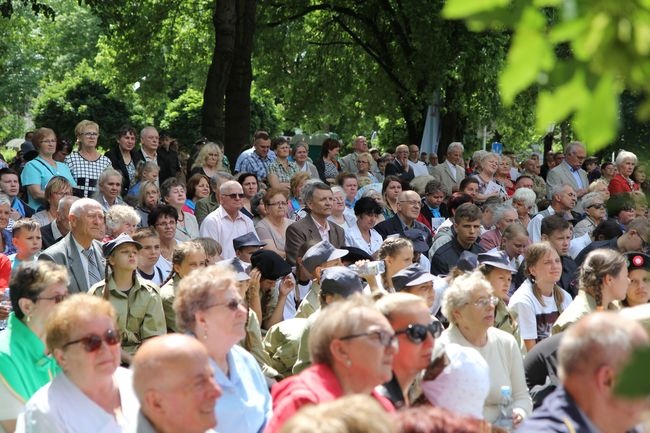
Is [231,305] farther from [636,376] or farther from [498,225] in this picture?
[498,225]

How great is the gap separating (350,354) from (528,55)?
2.83 metres

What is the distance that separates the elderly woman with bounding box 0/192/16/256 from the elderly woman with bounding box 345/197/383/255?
352 centimetres

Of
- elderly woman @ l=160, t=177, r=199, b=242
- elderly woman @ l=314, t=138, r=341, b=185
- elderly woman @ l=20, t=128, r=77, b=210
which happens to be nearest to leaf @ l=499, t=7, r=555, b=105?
elderly woman @ l=160, t=177, r=199, b=242

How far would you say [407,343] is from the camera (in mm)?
5246

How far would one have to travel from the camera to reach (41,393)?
4.85 meters

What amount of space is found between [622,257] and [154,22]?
66.9 feet

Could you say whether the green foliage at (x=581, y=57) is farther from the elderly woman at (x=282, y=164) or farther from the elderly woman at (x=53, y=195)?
the elderly woman at (x=282, y=164)

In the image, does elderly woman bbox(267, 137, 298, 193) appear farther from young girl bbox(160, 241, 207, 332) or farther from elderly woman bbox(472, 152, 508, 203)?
young girl bbox(160, 241, 207, 332)

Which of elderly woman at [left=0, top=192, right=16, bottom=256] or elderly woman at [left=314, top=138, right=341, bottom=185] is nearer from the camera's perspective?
elderly woman at [left=0, top=192, right=16, bottom=256]

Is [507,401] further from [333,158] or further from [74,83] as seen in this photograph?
[74,83]

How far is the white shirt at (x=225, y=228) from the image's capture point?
11.3 m

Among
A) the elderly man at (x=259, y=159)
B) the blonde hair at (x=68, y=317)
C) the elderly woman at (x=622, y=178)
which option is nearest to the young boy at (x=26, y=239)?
the blonde hair at (x=68, y=317)

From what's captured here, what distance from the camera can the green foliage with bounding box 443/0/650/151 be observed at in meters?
1.96

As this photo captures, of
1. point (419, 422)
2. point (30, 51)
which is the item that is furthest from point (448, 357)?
point (30, 51)
